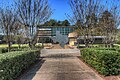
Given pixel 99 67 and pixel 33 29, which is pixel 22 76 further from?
pixel 33 29

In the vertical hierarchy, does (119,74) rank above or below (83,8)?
below

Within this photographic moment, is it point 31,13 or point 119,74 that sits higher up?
point 31,13

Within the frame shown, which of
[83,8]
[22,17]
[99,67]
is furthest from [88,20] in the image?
[99,67]

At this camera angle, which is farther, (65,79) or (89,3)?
(89,3)

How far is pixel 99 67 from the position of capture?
1261 centimetres

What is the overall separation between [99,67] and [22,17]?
1377 centimetres

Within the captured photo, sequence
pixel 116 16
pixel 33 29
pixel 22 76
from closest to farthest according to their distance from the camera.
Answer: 1. pixel 22 76
2. pixel 33 29
3. pixel 116 16

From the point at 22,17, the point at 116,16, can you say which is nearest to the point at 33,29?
the point at 22,17

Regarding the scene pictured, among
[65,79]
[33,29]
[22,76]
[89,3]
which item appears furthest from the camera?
[33,29]

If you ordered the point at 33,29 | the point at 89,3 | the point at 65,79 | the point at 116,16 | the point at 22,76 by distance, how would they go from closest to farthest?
1. the point at 65,79
2. the point at 22,76
3. the point at 89,3
4. the point at 33,29
5. the point at 116,16

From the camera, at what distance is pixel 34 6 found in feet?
80.5

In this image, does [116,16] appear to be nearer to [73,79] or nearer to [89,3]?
[89,3]

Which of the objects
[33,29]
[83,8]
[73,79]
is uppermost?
[83,8]

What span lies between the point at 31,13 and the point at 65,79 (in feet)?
47.7
